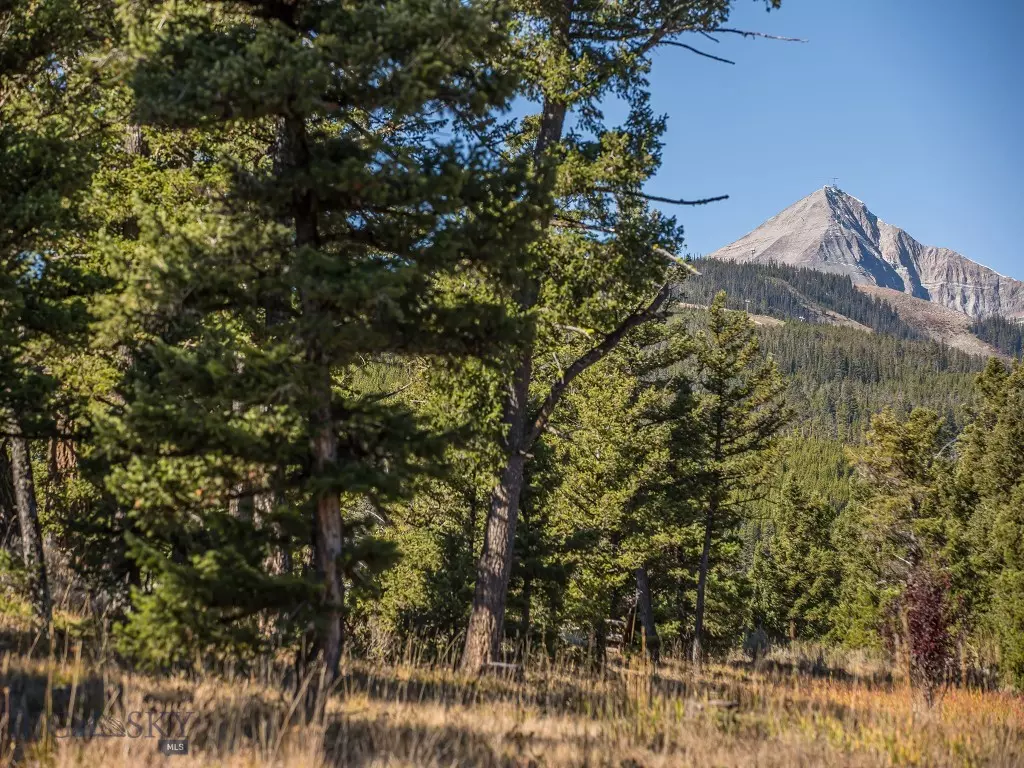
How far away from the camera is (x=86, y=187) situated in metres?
8.52

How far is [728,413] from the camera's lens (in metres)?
25.3

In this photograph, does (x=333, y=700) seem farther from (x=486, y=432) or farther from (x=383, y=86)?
(x=383, y=86)

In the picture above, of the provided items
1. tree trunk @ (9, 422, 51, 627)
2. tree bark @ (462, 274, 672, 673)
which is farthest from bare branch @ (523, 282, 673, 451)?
tree trunk @ (9, 422, 51, 627)

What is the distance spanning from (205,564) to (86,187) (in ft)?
17.9

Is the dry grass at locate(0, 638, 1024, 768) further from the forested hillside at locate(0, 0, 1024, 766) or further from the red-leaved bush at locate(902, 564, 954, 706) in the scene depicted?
the red-leaved bush at locate(902, 564, 954, 706)

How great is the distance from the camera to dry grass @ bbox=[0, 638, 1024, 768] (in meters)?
4.77

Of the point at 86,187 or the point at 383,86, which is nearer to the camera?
the point at 383,86

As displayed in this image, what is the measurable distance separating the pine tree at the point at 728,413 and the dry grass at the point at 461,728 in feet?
53.9

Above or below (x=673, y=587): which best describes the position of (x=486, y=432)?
above

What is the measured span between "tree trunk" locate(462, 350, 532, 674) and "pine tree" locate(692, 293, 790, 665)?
1467cm

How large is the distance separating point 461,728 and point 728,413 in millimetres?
20743

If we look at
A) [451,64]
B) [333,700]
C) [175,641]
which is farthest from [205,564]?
[451,64]
